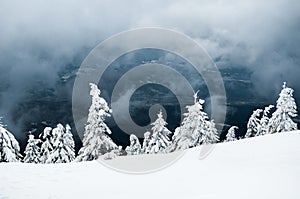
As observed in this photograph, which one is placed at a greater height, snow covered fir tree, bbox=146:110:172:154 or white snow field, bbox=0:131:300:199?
snow covered fir tree, bbox=146:110:172:154

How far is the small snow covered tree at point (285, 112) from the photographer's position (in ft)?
105

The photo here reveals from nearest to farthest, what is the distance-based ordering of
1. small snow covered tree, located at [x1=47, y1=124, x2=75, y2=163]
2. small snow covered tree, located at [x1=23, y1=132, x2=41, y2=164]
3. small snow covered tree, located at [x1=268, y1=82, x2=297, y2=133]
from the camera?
small snow covered tree, located at [x1=268, y1=82, x2=297, y2=133]
small snow covered tree, located at [x1=47, y1=124, x2=75, y2=163]
small snow covered tree, located at [x1=23, y1=132, x2=41, y2=164]

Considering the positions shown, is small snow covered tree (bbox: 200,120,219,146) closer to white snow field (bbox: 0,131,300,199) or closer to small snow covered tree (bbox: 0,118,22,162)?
white snow field (bbox: 0,131,300,199)

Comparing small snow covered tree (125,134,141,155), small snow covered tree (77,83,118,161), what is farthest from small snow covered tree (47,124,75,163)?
small snow covered tree (125,134,141,155)

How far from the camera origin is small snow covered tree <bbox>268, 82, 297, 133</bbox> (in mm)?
32062

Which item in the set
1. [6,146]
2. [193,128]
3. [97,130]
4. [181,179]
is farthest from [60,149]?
[181,179]

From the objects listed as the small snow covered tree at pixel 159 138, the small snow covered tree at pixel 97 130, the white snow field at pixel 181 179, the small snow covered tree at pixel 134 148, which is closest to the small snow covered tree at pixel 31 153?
the small snow covered tree at pixel 134 148

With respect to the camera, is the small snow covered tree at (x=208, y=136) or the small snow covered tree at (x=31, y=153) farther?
the small snow covered tree at (x=31, y=153)

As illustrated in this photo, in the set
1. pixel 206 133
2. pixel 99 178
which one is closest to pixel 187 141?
pixel 206 133

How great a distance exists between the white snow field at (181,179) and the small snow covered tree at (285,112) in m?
16.6

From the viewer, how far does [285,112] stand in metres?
32.7

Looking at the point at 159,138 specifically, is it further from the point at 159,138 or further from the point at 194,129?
the point at 194,129

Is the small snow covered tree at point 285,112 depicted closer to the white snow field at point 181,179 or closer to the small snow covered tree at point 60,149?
the white snow field at point 181,179

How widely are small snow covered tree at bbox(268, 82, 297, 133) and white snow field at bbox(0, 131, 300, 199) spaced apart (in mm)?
16625
